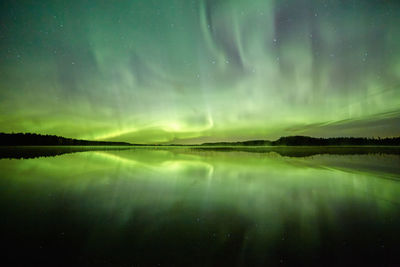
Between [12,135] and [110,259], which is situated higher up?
[12,135]

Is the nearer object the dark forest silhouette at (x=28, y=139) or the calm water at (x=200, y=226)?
the calm water at (x=200, y=226)

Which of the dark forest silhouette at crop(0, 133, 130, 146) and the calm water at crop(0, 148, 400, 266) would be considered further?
the dark forest silhouette at crop(0, 133, 130, 146)

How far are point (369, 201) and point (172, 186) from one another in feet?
30.2

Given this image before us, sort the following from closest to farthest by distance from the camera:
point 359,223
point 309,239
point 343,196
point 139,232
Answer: point 309,239 → point 139,232 → point 359,223 → point 343,196

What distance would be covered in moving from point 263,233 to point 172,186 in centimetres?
651

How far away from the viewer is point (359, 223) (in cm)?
586

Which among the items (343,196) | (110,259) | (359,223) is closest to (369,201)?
(343,196)

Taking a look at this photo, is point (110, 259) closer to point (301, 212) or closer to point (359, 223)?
point (301, 212)

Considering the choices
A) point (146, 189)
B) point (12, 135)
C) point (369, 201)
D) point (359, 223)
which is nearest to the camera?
point (359, 223)

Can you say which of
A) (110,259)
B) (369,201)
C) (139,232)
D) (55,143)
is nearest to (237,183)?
(369,201)

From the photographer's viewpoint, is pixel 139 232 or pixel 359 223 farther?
pixel 359 223

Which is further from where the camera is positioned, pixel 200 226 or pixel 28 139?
pixel 28 139

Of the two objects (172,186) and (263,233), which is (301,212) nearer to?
(263,233)

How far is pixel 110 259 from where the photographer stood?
404 cm
